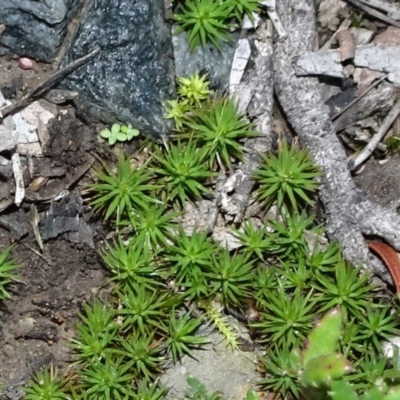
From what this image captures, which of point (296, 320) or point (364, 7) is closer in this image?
point (296, 320)

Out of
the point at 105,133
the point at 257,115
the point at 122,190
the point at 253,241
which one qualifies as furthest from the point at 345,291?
the point at 105,133

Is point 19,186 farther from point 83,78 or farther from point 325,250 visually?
point 325,250

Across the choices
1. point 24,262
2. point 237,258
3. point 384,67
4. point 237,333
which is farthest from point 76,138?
point 384,67

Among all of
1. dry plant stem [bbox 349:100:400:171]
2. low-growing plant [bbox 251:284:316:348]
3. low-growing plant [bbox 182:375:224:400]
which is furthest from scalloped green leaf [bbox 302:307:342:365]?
dry plant stem [bbox 349:100:400:171]

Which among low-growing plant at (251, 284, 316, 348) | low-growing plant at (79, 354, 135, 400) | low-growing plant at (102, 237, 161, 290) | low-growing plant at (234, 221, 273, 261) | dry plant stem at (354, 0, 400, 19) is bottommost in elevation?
low-growing plant at (79, 354, 135, 400)

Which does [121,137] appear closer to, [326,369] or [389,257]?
[389,257]

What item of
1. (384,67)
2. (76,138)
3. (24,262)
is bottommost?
(24,262)

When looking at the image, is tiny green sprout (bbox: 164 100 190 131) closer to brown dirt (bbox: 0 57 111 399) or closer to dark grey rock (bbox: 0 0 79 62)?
brown dirt (bbox: 0 57 111 399)
